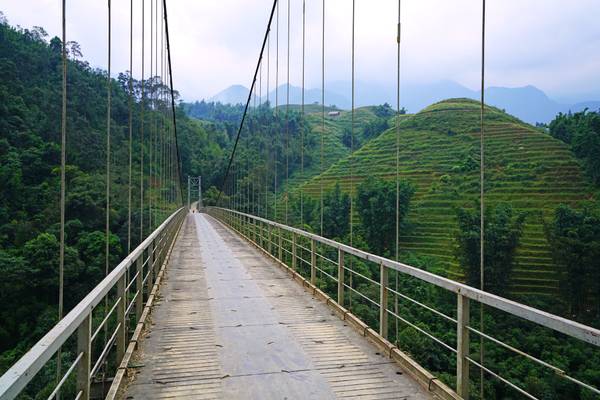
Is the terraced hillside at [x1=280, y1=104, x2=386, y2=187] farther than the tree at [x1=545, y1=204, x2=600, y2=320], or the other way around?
the terraced hillside at [x1=280, y1=104, x2=386, y2=187]

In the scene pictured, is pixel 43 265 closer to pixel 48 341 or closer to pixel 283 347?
pixel 283 347

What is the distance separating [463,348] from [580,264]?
26.6 metres

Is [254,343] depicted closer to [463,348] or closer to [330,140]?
[463,348]

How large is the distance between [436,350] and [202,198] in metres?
41.3

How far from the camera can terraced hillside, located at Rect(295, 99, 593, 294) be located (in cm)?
3475

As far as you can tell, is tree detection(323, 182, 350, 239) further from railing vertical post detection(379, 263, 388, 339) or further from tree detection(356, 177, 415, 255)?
railing vertical post detection(379, 263, 388, 339)

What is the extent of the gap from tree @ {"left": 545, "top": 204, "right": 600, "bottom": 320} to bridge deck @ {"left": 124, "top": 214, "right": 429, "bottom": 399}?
2404 cm

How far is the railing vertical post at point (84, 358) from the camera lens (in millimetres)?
1954

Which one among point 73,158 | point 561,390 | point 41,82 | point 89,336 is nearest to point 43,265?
point 73,158

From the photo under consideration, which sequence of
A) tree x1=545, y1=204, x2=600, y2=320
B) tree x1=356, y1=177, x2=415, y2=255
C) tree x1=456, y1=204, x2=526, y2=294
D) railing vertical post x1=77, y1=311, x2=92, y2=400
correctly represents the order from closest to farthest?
railing vertical post x1=77, y1=311, x2=92, y2=400, tree x1=545, y1=204, x2=600, y2=320, tree x1=456, y1=204, x2=526, y2=294, tree x1=356, y1=177, x2=415, y2=255

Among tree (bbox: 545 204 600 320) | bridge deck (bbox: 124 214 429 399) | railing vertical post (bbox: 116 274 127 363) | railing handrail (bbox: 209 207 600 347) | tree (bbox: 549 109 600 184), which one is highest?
tree (bbox: 549 109 600 184)

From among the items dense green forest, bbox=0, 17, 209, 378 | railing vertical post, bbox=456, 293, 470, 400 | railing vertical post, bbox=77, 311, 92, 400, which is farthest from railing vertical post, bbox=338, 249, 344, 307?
dense green forest, bbox=0, 17, 209, 378

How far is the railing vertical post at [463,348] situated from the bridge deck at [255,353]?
240 mm

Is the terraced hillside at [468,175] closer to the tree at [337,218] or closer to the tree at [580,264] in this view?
the tree at [580,264]
